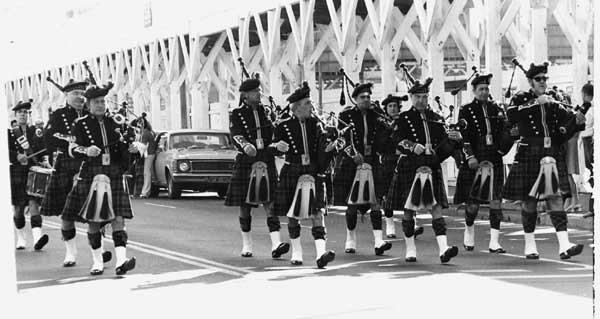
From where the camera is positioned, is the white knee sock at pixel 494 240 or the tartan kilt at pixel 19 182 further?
the tartan kilt at pixel 19 182

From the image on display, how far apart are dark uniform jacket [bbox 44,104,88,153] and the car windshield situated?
7719 mm

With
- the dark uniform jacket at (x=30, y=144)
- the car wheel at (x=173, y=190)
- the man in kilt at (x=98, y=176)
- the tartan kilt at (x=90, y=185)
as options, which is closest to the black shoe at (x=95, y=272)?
the man in kilt at (x=98, y=176)

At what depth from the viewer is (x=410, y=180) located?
10.3m

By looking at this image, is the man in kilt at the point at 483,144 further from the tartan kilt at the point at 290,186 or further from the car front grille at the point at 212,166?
the car front grille at the point at 212,166

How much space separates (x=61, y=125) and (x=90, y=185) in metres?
0.58

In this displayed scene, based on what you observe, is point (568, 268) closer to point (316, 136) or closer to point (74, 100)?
point (316, 136)

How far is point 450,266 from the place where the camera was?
9.77 metres

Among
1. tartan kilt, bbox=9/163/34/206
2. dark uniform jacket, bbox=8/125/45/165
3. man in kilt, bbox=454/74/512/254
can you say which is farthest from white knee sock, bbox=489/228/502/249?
tartan kilt, bbox=9/163/34/206

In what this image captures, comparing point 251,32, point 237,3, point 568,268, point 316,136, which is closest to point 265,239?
point 316,136

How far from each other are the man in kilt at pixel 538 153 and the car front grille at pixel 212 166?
909cm

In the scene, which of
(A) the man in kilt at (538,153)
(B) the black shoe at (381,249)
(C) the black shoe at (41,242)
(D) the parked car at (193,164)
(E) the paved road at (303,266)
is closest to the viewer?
(E) the paved road at (303,266)

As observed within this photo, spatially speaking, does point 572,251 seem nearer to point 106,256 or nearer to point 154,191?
point 106,256

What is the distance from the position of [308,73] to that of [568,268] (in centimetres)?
896

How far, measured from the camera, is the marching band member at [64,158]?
9828 mm
